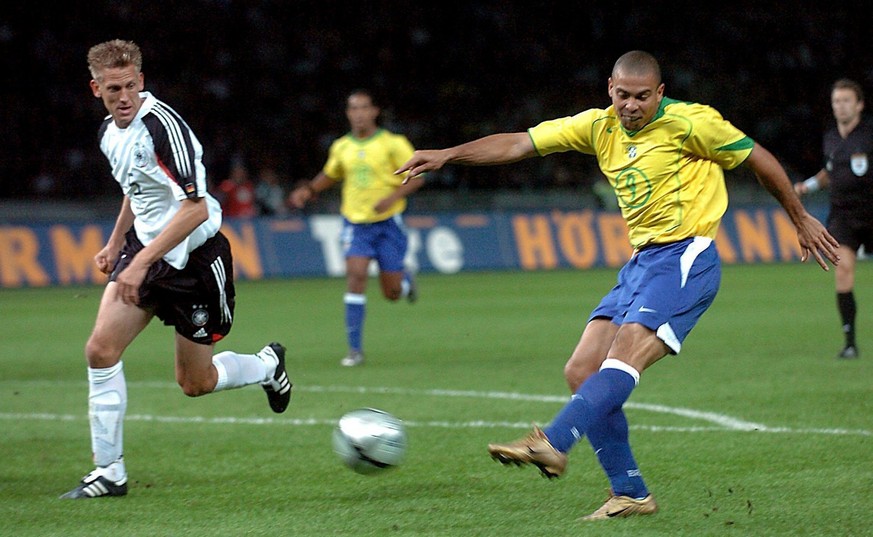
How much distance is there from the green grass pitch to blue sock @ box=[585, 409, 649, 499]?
156 millimetres

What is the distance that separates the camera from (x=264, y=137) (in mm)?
27156

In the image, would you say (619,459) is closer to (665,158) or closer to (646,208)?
(646,208)

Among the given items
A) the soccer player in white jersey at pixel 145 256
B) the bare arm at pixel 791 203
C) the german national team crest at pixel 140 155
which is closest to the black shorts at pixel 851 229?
the bare arm at pixel 791 203

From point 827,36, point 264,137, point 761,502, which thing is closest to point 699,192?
point 761,502

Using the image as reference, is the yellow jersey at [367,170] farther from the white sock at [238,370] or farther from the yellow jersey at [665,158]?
the yellow jersey at [665,158]

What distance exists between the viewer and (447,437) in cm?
753

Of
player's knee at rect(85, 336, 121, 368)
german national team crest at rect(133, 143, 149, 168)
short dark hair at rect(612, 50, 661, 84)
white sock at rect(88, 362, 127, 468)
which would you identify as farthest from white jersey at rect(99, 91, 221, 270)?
short dark hair at rect(612, 50, 661, 84)

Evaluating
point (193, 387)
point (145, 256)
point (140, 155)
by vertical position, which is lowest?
point (193, 387)

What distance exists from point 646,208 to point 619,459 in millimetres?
1084

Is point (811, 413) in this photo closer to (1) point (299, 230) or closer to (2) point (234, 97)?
(1) point (299, 230)

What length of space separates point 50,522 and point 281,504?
1.00 m

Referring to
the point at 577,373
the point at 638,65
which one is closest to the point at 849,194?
the point at 577,373

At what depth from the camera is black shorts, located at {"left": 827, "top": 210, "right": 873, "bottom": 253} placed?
11.0 m

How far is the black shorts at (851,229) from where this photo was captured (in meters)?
11.0
